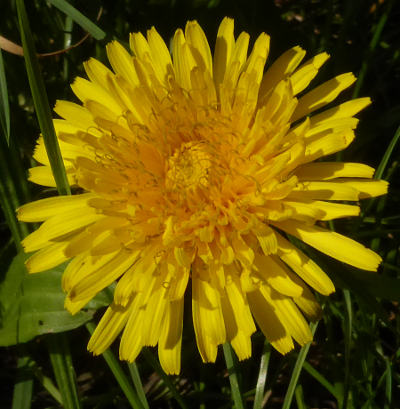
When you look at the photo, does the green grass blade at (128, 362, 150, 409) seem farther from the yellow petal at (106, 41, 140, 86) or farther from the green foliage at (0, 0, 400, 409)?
the yellow petal at (106, 41, 140, 86)

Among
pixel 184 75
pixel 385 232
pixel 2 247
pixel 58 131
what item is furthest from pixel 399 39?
pixel 2 247

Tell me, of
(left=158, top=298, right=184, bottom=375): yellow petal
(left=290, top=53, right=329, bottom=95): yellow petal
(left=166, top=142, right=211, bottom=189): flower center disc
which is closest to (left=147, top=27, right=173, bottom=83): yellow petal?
(left=166, top=142, right=211, bottom=189): flower center disc

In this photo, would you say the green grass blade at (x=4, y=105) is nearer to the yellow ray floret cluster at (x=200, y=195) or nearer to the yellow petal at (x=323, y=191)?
the yellow ray floret cluster at (x=200, y=195)

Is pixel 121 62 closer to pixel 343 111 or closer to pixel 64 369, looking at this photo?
pixel 343 111

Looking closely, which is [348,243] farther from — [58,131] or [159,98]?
[58,131]

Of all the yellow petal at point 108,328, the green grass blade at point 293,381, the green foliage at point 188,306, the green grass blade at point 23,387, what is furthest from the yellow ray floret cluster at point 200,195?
the green grass blade at point 23,387

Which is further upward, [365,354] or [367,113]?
[367,113]

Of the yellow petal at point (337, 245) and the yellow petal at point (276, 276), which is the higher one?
the yellow petal at point (337, 245)
